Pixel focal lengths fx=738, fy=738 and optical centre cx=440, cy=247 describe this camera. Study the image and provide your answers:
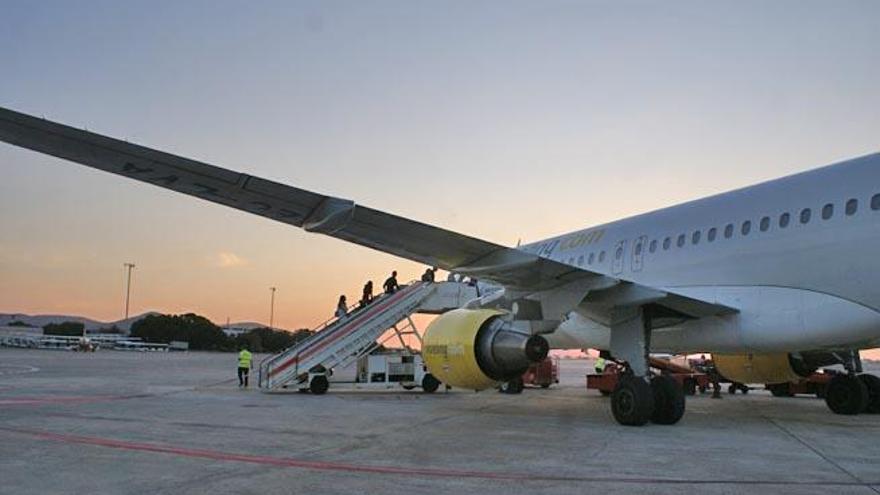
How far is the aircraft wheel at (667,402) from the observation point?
39.1ft

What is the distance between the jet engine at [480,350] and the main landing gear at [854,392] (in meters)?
6.52

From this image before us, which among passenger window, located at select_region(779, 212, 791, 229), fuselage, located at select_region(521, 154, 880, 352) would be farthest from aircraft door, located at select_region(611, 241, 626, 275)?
passenger window, located at select_region(779, 212, 791, 229)

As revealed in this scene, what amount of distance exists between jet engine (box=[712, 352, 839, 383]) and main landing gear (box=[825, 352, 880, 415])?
112 cm

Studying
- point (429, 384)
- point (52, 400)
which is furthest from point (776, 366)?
point (52, 400)

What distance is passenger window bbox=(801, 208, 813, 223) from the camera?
1080 centimetres

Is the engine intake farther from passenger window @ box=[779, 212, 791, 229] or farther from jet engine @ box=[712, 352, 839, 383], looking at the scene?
jet engine @ box=[712, 352, 839, 383]

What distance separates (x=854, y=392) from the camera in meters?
14.6

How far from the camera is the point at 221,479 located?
6.63 meters

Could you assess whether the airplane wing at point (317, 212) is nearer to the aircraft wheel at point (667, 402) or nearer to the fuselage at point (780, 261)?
the fuselage at point (780, 261)

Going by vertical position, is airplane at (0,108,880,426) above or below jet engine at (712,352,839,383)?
above

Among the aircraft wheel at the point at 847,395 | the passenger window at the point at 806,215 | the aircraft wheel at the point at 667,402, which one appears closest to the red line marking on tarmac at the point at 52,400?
the aircraft wheel at the point at 667,402

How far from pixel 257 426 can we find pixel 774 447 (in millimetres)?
7221

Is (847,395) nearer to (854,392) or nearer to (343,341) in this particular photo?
(854,392)

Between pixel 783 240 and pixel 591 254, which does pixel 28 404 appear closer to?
pixel 591 254
